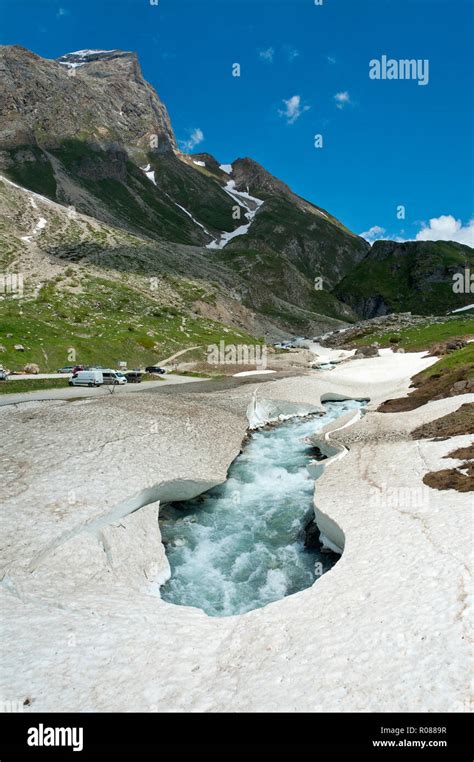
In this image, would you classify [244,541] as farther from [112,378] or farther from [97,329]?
[97,329]

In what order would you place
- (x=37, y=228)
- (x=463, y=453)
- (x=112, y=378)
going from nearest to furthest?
(x=463, y=453) < (x=112, y=378) < (x=37, y=228)

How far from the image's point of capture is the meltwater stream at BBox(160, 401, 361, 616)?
1559 cm

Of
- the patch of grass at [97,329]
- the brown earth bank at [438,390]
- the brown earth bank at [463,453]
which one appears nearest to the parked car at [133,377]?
the patch of grass at [97,329]

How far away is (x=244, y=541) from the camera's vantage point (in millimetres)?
19516

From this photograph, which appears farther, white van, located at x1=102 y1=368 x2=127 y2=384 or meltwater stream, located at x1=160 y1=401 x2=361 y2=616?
white van, located at x1=102 y1=368 x2=127 y2=384

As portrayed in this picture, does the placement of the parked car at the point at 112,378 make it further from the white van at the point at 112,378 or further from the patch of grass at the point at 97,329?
the patch of grass at the point at 97,329

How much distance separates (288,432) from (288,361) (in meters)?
61.2

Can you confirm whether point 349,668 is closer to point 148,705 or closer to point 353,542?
point 148,705

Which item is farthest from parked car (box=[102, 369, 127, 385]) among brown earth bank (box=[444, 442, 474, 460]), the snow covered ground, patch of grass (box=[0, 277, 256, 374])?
brown earth bank (box=[444, 442, 474, 460])

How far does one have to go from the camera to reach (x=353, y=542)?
1480 cm

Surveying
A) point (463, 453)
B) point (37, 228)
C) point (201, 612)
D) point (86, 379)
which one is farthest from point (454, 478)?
point (37, 228)

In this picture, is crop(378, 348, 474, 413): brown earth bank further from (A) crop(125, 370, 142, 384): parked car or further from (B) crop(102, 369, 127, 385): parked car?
(A) crop(125, 370, 142, 384): parked car

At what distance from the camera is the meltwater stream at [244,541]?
51.2 ft

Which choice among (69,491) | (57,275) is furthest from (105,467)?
(57,275)
